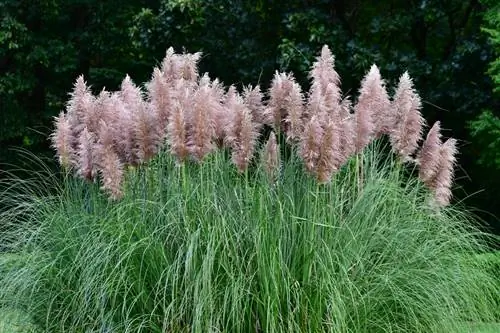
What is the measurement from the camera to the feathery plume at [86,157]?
513 centimetres

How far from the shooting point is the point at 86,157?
5.12 metres

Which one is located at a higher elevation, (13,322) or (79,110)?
(79,110)

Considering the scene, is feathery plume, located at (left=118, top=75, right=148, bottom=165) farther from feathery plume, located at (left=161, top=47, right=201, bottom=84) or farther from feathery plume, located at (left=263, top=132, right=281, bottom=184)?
feathery plume, located at (left=263, top=132, right=281, bottom=184)

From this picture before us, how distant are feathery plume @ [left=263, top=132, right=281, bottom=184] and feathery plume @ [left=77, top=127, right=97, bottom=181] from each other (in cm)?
107

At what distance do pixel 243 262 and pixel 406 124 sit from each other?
5.49ft

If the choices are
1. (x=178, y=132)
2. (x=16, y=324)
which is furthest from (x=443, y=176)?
(x=16, y=324)

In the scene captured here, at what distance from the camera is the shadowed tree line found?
12.0 metres

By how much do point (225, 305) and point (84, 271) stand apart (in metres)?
0.84

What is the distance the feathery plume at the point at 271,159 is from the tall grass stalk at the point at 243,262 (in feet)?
0.29

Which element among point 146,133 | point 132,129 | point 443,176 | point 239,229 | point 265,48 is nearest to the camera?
point 239,229

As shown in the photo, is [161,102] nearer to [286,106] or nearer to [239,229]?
[286,106]

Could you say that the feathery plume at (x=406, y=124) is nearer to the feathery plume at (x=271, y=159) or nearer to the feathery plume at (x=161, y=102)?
the feathery plume at (x=271, y=159)

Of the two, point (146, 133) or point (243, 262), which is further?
point (146, 133)

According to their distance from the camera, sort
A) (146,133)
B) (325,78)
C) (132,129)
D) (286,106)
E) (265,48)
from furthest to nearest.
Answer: (265,48) → (325,78) → (286,106) → (132,129) → (146,133)
